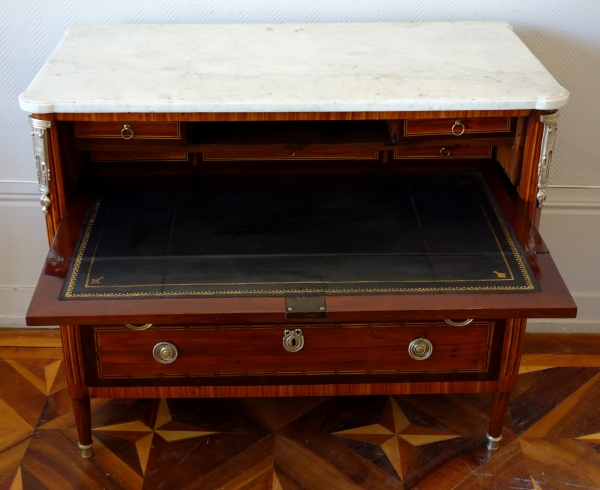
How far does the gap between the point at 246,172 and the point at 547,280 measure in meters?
0.64

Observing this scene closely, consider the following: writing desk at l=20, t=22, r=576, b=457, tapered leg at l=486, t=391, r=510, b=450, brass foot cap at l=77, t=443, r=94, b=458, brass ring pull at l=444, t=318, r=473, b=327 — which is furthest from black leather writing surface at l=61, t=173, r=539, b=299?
A: brass foot cap at l=77, t=443, r=94, b=458

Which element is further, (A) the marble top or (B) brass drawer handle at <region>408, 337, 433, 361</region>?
(B) brass drawer handle at <region>408, 337, 433, 361</region>

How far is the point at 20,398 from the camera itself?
5.59ft

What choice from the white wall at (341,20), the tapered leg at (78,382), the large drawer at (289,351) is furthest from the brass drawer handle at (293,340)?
the white wall at (341,20)

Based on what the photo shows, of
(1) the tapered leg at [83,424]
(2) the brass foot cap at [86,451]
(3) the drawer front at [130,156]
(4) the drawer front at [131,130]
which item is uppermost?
(4) the drawer front at [131,130]

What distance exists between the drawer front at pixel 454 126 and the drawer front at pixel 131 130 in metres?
0.43

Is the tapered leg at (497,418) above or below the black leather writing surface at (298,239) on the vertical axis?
below

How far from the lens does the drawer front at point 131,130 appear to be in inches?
53.5

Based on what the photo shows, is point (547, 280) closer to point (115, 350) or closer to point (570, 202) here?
point (570, 202)

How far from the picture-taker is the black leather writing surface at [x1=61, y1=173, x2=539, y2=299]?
4.09 feet

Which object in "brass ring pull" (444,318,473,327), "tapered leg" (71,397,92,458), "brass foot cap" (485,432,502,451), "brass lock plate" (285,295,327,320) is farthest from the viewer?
"brass foot cap" (485,432,502,451)

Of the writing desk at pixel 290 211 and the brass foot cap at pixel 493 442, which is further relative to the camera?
the brass foot cap at pixel 493 442

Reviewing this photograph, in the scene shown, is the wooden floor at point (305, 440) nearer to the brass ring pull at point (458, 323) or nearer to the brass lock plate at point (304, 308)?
the brass ring pull at point (458, 323)

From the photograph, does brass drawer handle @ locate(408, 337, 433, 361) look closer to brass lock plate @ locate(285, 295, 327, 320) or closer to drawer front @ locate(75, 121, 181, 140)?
brass lock plate @ locate(285, 295, 327, 320)
